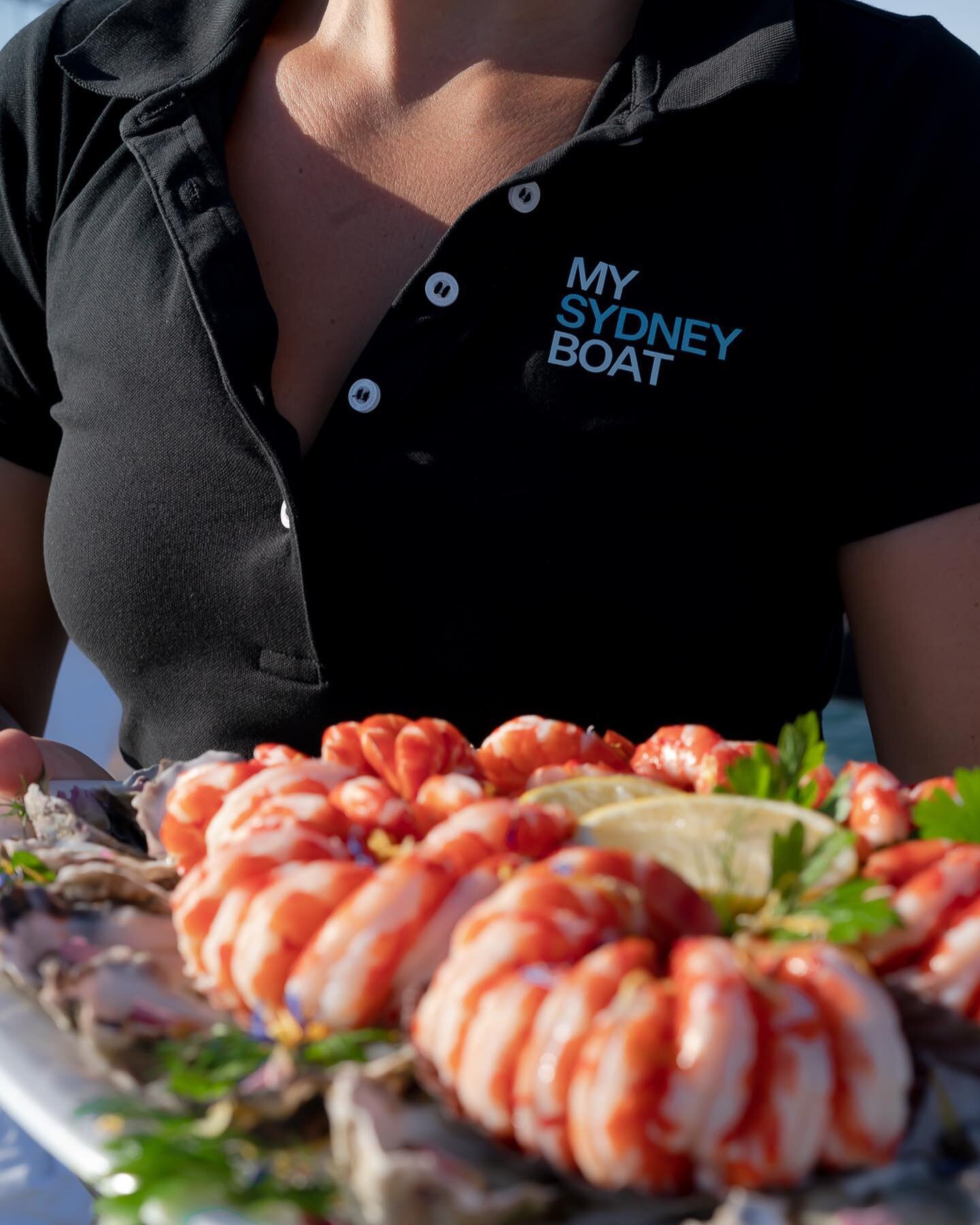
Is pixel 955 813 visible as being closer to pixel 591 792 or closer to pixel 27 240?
pixel 591 792

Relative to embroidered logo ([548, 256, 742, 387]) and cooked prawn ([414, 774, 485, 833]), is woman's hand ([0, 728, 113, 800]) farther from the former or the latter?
embroidered logo ([548, 256, 742, 387])

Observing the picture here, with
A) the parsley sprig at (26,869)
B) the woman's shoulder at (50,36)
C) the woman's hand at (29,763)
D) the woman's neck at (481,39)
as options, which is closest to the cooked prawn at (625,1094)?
the parsley sprig at (26,869)

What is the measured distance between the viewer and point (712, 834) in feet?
2.14

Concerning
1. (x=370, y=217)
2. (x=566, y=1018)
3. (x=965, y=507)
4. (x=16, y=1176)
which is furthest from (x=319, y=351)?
(x=566, y=1018)

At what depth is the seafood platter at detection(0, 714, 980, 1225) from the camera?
1.61 ft

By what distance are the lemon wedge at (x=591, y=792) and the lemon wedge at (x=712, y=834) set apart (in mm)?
31

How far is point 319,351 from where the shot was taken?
3.77 feet

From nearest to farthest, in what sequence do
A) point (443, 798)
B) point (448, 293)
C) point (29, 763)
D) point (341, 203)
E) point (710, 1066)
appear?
point (710, 1066), point (443, 798), point (29, 763), point (448, 293), point (341, 203)

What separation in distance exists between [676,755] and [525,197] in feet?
1.64

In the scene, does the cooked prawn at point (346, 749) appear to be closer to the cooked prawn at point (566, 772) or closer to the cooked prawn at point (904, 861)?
the cooked prawn at point (566, 772)

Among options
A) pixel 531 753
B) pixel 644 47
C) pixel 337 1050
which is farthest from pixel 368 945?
pixel 644 47

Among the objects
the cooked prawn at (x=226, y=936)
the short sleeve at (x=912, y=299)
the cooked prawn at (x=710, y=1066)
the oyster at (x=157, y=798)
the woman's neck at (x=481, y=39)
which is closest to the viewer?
the cooked prawn at (x=710, y=1066)

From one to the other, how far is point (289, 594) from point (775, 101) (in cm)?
55

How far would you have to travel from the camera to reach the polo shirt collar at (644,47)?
1.08 meters
